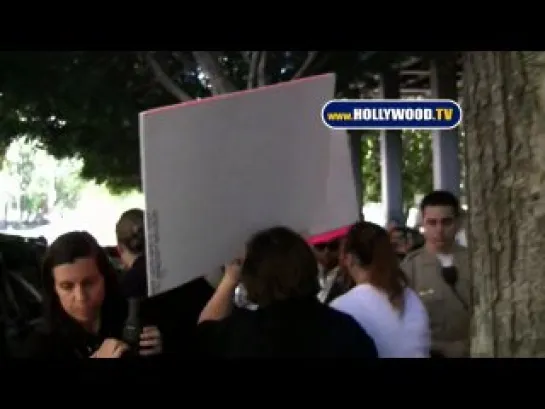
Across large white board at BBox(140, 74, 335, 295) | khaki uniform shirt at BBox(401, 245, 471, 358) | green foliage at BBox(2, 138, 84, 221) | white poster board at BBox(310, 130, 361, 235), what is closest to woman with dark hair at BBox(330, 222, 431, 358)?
khaki uniform shirt at BBox(401, 245, 471, 358)

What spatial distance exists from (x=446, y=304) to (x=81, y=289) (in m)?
1.26

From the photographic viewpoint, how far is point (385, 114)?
9.71ft

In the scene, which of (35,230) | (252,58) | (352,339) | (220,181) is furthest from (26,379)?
(252,58)

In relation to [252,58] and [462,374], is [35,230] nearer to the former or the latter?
[252,58]

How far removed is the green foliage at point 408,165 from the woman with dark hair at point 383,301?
9.8 inches

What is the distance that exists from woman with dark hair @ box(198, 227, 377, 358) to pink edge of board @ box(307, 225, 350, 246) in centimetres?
18

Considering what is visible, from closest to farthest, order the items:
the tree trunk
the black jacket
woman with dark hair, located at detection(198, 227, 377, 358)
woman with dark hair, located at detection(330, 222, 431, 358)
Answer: the tree trunk
woman with dark hair, located at detection(198, 227, 377, 358)
woman with dark hair, located at detection(330, 222, 431, 358)
the black jacket

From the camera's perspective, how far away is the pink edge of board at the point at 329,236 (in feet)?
9.31

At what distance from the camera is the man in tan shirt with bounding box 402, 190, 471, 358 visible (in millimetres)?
2795

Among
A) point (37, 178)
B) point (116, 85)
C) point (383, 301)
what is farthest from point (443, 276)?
point (37, 178)

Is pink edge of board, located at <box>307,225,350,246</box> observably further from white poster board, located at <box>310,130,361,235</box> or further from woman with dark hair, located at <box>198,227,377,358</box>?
woman with dark hair, located at <box>198,227,377,358</box>

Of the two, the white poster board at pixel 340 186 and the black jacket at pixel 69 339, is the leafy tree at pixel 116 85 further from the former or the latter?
the black jacket at pixel 69 339

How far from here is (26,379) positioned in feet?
9.85

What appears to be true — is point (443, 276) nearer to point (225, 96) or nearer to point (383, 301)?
point (383, 301)
